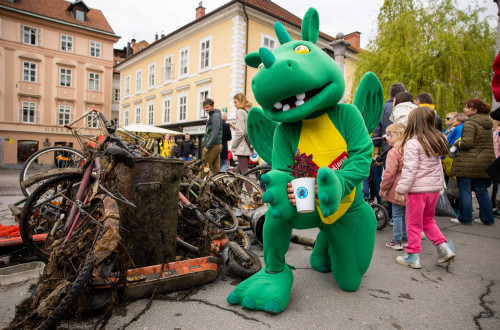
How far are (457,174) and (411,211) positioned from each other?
262 centimetres

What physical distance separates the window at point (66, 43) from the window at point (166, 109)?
12.7 metres

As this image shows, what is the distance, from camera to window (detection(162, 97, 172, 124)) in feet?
82.7

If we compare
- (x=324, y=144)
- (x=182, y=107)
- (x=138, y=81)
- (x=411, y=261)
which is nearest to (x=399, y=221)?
(x=411, y=261)

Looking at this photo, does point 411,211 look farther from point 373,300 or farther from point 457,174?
point 457,174

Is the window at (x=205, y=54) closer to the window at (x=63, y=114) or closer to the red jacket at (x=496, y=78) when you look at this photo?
the window at (x=63, y=114)

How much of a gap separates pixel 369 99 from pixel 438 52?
39.7ft

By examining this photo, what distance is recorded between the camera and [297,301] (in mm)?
2338

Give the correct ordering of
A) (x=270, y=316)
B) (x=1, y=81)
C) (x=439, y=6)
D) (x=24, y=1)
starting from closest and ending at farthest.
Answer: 1. (x=270, y=316)
2. (x=439, y=6)
3. (x=1, y=81)
4. (x=24, y=1)

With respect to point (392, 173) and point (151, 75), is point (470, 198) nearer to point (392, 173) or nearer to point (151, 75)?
point (392, 173)

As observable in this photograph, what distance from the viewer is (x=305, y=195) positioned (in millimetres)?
1937

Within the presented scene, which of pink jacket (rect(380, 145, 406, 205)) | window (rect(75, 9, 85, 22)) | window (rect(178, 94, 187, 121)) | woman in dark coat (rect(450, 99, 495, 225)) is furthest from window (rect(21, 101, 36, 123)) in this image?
woman in dark coat (rect(450, 99, 495, 225))

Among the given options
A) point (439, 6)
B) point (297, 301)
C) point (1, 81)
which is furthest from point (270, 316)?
point (1, 81)

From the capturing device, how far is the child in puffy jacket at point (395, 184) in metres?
3.76

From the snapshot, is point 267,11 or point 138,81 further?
point 138,81
